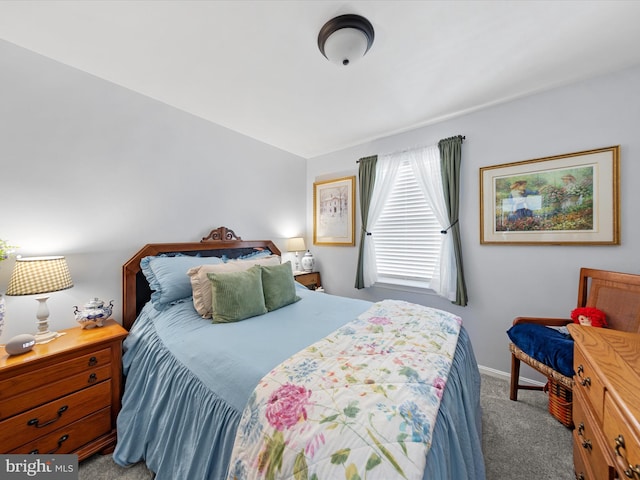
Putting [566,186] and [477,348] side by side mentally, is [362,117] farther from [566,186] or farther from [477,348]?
[477,348]

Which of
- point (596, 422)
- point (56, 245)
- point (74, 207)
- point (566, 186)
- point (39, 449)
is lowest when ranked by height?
point (39, 449)

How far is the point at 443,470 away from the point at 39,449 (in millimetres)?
2018

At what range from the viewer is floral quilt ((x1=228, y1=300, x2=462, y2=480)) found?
2.26 ft

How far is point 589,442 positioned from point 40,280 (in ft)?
9.57

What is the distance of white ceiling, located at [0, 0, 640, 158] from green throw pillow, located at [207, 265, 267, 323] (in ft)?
5.18

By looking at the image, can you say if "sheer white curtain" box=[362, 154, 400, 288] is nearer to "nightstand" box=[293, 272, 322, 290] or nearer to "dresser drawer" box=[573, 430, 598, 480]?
"nightstand" box=[293, 272, 322, 290]

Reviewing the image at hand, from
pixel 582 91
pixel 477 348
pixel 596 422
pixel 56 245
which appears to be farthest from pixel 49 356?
pixel 582 91

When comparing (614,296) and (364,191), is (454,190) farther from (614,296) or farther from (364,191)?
(614,296)

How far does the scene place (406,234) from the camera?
9.74 feet

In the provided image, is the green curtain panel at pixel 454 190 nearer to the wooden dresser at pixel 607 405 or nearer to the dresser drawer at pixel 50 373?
the wooden dresser at pixel 607 405

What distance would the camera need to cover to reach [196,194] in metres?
2.55

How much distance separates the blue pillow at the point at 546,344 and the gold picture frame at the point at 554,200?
78 centimetres

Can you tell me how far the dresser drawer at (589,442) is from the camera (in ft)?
2.92

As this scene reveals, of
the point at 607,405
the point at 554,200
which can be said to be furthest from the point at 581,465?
the point at 554,200
